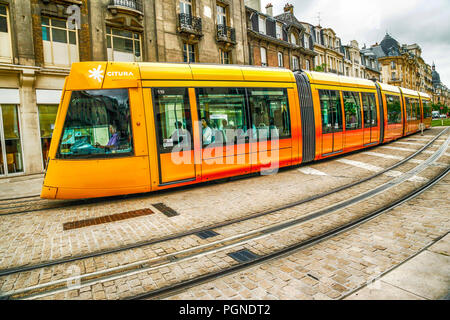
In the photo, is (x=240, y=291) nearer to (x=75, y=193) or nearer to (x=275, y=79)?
(x=75, y=193)

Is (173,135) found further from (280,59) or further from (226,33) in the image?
(280,59)

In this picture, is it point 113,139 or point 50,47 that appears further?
point 50,47

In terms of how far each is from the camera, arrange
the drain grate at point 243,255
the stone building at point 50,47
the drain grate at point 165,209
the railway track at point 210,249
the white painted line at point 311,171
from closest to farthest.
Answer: the railway track at point 210,249 → the drain grate at point 243,255 → the drain grate at point 165,209 → the white painted line at point 311,171 → the stone building at point 50,47

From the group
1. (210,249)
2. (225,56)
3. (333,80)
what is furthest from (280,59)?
(210,249)

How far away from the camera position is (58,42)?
1372cm

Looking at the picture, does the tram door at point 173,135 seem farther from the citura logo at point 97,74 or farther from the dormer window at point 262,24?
the dormer window at point 262,24

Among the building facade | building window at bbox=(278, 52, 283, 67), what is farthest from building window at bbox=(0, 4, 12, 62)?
the building facade

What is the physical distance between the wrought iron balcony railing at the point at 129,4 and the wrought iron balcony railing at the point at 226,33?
19.7 ft

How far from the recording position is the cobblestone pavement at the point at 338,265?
9.37ft

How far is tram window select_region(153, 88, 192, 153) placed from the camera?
22.8ft

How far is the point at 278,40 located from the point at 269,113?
68.7ft

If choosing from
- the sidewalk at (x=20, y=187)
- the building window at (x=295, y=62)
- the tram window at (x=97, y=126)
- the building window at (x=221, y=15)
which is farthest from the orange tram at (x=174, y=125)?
the building window at (x=295, y=62)

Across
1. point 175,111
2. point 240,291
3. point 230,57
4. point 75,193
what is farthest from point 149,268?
point 230,57
